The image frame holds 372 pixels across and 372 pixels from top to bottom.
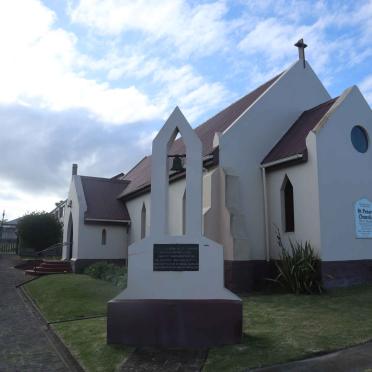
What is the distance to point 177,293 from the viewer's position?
8.29 meters

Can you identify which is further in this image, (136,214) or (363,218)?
(136,214)

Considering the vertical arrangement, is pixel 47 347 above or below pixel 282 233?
below

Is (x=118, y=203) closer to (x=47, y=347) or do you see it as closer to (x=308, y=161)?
(x=308, y=161)

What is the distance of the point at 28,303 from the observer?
14594 millimetres

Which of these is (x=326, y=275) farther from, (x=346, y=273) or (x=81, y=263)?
(x=81, y=263)

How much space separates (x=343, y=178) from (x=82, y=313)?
9.93 m

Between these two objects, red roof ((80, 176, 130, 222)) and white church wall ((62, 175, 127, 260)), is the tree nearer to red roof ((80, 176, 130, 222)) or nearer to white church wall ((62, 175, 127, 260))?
red roof ((80, 176, 130, 222))

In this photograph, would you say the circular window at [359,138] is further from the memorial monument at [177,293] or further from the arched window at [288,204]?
the memorial monument at [177,293]

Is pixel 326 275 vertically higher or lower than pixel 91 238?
lower

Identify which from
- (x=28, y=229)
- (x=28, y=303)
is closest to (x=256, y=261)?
(x=28, y=303)

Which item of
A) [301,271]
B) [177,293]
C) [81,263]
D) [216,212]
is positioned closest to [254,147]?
[216,212]

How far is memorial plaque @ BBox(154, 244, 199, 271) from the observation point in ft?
27.4

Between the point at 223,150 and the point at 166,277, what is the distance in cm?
870

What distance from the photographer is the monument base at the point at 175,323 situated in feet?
26.3
